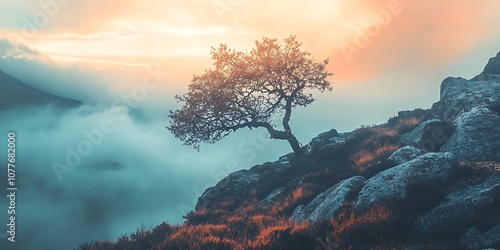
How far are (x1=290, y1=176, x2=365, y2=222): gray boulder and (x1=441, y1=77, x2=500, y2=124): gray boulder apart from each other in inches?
409

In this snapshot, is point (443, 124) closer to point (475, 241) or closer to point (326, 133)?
point (475, 241)

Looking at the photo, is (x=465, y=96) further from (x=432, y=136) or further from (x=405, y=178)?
(x=405, y=178)

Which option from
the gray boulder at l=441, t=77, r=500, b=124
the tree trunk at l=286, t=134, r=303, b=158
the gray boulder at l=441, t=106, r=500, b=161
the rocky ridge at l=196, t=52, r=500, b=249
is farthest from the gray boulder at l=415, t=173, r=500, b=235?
the tree trunk at l=286, t=134, r=303, b=158

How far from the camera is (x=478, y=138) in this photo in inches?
587

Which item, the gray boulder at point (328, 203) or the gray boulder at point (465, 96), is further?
the gray boulder at point (465, 96)

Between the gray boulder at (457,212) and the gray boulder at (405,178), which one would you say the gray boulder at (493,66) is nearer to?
the gray boulder at (405,178)

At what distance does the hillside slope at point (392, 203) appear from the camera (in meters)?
8.24

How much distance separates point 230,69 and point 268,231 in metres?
20.7

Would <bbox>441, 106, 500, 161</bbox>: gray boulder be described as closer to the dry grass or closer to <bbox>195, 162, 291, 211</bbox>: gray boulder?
the dry grass

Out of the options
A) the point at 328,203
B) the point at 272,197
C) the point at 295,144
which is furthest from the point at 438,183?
the point at 295,144

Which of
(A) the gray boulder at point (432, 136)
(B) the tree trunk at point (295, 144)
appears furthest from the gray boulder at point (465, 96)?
(B) the tree trunk at point (295, 144)

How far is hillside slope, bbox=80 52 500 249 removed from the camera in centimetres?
824

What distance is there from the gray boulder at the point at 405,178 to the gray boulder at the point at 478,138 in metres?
3.22

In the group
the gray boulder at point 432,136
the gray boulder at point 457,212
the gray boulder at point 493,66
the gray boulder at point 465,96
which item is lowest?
the gray boulder at point 457,212
